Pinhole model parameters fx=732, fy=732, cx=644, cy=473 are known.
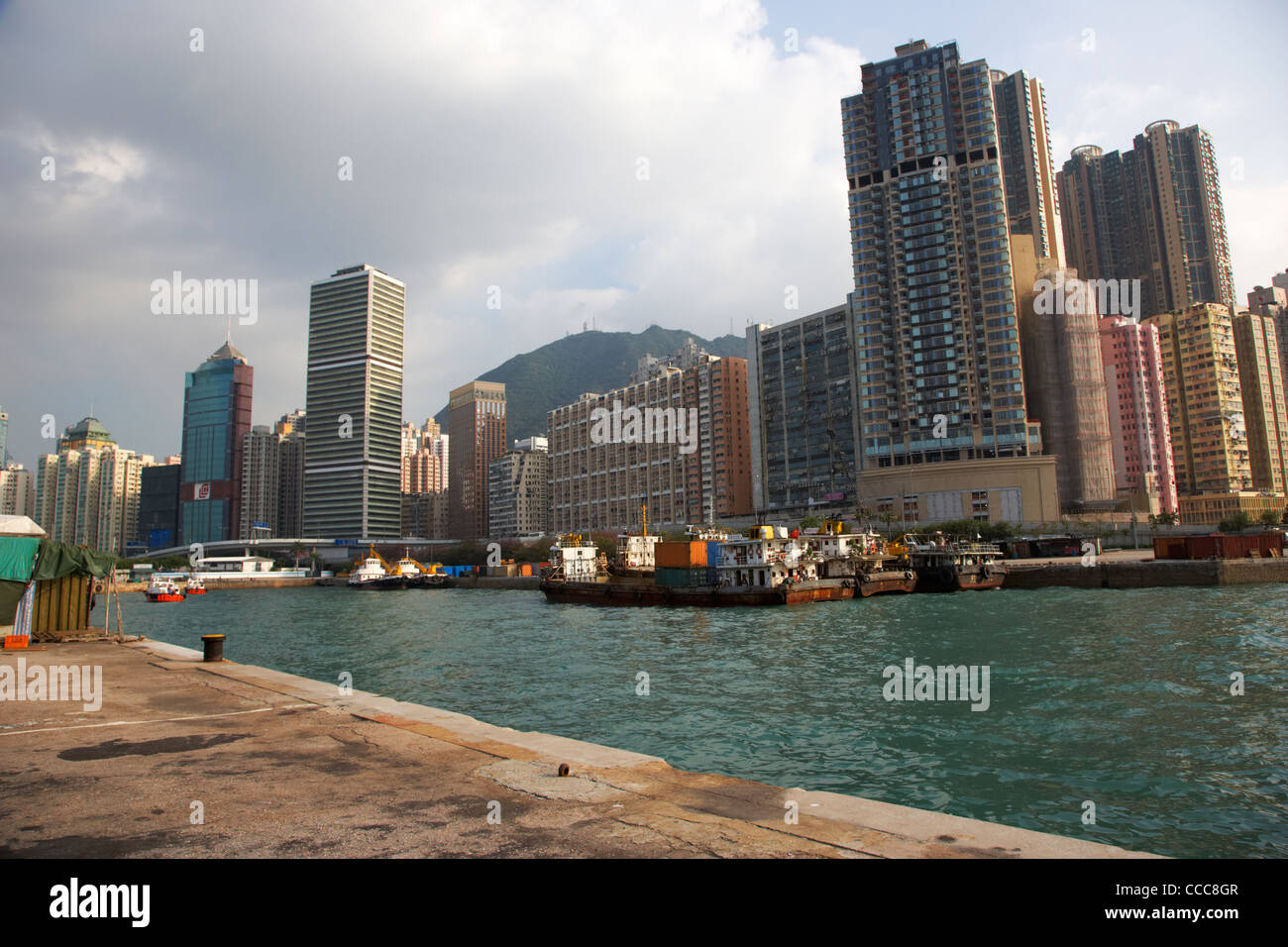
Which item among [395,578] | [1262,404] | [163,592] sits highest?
[1262,404]

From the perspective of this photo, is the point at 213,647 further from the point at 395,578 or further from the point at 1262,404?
the point at 1262,404

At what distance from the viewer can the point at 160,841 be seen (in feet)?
17.8

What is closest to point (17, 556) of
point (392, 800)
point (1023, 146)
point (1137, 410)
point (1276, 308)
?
point (392, 800)

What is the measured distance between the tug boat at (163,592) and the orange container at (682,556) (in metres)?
77.6

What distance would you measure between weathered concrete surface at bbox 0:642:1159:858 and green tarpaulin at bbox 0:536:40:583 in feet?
Answer: 39.6

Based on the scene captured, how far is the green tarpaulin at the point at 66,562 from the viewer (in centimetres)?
2050

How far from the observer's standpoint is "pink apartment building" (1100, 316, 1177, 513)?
13312cm

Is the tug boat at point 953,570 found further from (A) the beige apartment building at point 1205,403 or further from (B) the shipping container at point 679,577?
(A) the beige apartment building at point 1205,403

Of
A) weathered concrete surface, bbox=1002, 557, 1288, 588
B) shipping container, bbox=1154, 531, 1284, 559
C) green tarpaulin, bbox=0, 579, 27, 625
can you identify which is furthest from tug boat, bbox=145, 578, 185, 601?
shipping container, bbox=1154, 531, 1284, 559

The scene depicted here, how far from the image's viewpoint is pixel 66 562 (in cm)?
2106

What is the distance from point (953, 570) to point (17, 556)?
204 feet

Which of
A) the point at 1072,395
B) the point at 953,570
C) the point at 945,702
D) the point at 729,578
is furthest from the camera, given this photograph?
the point at 1072,395
